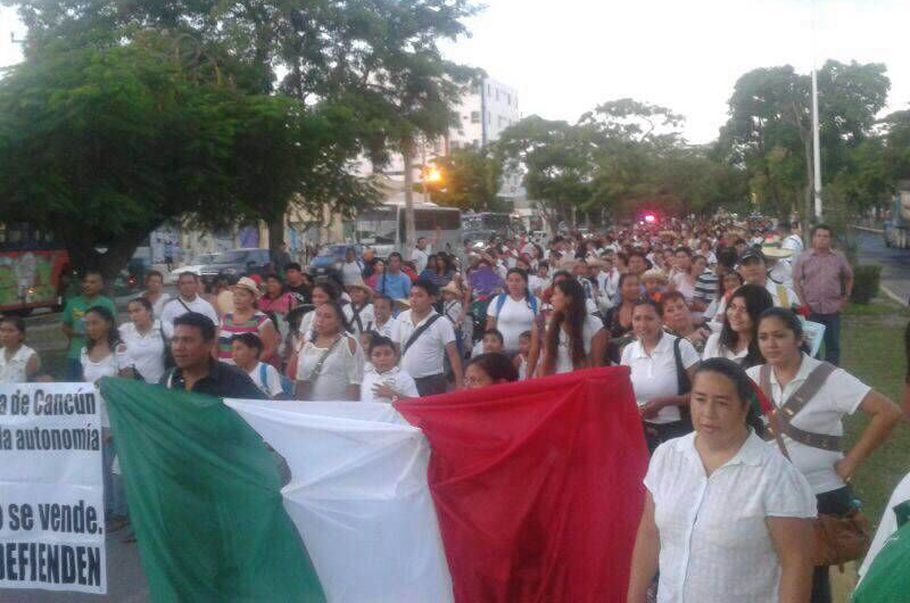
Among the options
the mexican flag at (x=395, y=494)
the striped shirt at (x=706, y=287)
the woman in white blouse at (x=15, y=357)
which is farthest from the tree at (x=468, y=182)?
the mexican flag at (x=395, y=494)

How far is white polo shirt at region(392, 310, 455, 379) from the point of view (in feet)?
28.6

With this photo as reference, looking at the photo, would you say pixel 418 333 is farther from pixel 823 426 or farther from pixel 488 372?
pixel 823 426

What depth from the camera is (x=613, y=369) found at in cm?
536

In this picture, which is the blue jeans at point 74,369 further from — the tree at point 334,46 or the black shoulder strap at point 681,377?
the tree at point 334,46

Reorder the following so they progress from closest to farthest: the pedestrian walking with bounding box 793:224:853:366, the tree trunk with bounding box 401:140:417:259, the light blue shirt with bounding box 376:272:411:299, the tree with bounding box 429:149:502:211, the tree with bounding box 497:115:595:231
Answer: the pedestrian walking with bounding box 793:224:853:366 → the light blue shirt with bounding box 376:272:411:299 → the tree trunk with bounding box 401:140:417:259 → the tree with bounding box 497:115:595:231 → the tree with bounding box 429:149:502:211

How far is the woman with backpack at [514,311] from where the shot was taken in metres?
9.94

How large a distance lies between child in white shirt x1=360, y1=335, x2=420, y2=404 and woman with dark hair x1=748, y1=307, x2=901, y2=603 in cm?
283

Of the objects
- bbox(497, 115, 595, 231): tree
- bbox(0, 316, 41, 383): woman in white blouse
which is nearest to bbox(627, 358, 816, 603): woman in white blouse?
bbox(0, 316, 41, 383): woman in white blouse

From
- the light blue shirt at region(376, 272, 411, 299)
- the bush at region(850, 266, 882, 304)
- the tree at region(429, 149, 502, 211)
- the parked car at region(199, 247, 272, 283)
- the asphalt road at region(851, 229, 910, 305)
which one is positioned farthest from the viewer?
the tree at region(429, 149, 502, 211)

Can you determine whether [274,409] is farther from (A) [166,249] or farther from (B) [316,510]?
(A) [166,249]

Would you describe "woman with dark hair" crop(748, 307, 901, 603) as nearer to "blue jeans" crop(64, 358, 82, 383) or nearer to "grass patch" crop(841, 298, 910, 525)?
"grass patch" crop(841, 298, 910, 525)

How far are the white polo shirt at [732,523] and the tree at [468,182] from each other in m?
59.9

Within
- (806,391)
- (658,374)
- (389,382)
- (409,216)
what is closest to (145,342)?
(389,382)

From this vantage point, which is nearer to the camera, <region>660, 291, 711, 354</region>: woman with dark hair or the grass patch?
<region>660, 291, 711, 354</region>: woman with dark hair
